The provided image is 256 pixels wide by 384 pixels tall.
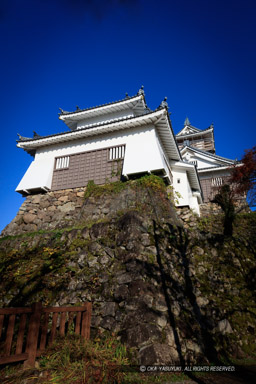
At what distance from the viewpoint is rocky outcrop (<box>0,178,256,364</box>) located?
20.0 feet

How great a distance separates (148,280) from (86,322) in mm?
2123

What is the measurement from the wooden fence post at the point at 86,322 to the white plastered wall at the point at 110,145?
23.9 feet

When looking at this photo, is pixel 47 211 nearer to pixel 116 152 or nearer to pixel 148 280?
pixel 116 152

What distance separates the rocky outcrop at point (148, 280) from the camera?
6084mm

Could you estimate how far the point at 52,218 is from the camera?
13.0m

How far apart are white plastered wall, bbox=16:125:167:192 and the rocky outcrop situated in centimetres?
191

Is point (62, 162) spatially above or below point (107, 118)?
below

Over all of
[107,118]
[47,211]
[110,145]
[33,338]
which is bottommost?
[33,338]

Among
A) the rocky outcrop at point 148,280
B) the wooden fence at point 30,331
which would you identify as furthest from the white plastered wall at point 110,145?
the wooden fence at point 30,331

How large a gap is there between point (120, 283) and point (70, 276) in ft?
6.30

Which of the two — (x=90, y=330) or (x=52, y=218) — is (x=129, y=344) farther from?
(x=52, y=218)

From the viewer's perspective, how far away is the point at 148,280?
6.98 metres

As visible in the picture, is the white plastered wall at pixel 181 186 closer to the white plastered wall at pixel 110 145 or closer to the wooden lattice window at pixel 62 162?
the white plastered wall at pixel 110 145

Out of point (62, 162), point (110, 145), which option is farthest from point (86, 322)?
point (62, 162)
